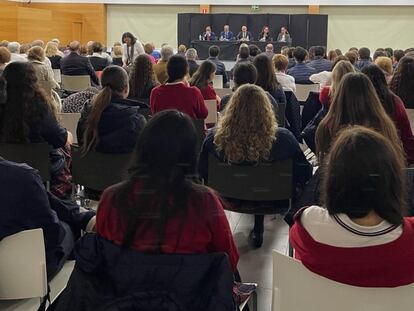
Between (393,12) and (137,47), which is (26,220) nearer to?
(137,47)

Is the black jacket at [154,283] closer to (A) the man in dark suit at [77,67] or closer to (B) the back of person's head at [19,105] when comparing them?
(B) the back of person's head at [19,105]

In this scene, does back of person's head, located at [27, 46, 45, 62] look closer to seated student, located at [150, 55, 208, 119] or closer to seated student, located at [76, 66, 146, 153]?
seated student, located at [150, 55, 208, 119]

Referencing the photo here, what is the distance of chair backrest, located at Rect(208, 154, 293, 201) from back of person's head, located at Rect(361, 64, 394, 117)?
0.95 m

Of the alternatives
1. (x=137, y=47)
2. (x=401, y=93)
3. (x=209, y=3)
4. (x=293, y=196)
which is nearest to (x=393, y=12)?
(x=209, y=3)

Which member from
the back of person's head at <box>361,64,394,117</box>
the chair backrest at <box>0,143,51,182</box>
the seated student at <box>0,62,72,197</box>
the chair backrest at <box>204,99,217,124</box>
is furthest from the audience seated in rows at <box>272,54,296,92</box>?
the chair backrest at <box>0,143,51,182</box>

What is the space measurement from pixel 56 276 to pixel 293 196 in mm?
1521

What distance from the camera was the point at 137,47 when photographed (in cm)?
1059

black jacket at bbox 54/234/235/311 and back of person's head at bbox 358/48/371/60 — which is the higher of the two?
back of person's head at bbox 358/48/371/60

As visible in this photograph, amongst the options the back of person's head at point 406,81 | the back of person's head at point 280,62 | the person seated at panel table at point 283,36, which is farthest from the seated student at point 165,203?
the person seated at panel table at point 283,36

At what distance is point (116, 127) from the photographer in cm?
357

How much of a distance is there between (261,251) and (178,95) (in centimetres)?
165

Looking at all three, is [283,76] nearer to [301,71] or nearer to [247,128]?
[301,71]

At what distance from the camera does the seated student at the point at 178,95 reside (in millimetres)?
4703

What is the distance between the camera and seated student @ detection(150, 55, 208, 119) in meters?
4.70
